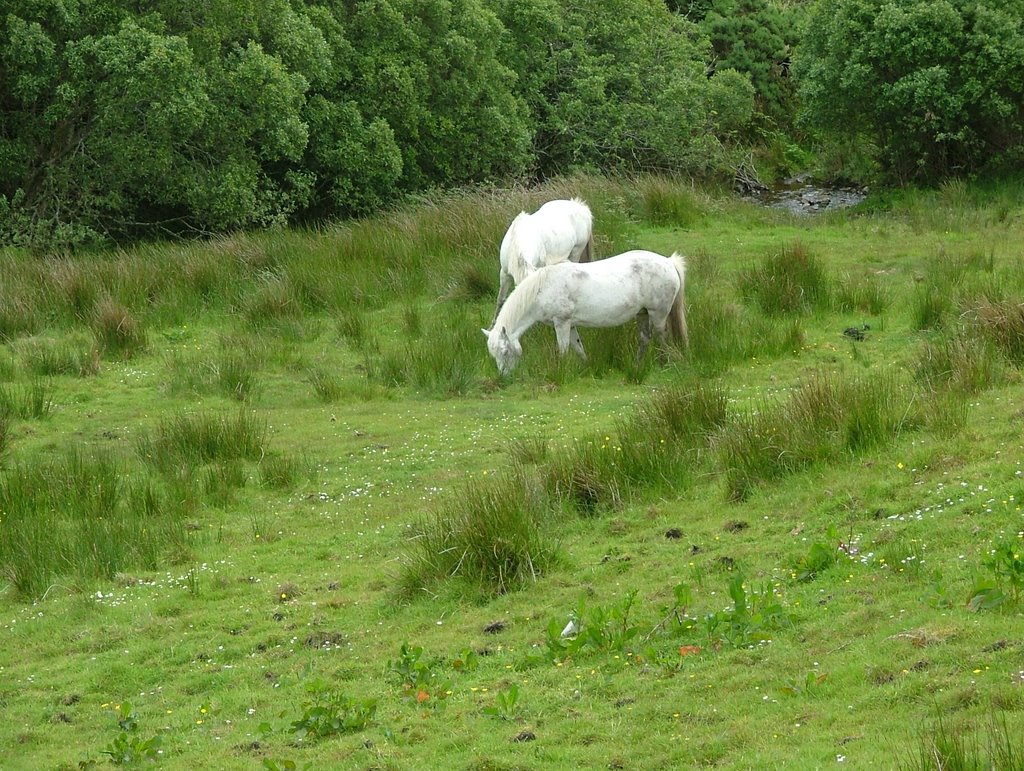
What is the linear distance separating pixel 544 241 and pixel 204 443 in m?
5.11

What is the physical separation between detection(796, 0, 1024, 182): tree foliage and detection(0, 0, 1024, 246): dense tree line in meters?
→ 0.04

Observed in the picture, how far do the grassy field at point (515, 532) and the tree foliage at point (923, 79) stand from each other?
717 cm

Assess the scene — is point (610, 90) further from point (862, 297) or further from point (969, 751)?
point (969, 751)

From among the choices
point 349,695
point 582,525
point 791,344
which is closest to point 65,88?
point 791,344

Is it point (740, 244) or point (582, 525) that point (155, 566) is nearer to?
point (582, 525)

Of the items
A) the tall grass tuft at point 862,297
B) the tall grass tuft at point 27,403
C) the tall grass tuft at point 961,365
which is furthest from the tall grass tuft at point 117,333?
the tall grass tuft at point 961,365

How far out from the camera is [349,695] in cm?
602

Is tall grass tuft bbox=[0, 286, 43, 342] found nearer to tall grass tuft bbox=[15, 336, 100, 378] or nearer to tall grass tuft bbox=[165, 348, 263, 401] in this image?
tall grass tuft bbox=[15, 336, 100, 378]

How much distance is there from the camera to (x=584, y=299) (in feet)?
42.2

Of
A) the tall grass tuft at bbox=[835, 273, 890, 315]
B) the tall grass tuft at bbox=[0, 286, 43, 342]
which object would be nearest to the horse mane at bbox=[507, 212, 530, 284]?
the tall grass tuft at bbox=[835, 273, 890, 315]

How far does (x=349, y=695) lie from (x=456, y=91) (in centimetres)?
1775

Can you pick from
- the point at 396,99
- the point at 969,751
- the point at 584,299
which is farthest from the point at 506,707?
the point at 396,99

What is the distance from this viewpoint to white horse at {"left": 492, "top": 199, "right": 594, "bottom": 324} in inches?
546

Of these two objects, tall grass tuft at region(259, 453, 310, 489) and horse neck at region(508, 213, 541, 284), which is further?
horse neck at region(508, 213, 541, 284)
